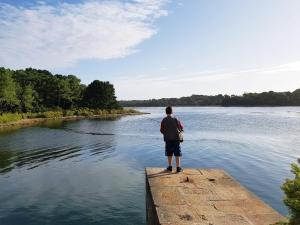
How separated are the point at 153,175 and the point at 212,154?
52.8 feet

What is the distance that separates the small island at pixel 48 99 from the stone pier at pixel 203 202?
58309mm

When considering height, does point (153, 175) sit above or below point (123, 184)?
above

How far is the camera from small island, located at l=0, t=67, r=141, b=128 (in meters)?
75.2

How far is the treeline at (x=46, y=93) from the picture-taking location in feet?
257

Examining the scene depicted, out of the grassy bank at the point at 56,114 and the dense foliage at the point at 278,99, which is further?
the dense foliage at the point at 278,99

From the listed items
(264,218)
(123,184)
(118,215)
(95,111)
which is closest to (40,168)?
(123,184)

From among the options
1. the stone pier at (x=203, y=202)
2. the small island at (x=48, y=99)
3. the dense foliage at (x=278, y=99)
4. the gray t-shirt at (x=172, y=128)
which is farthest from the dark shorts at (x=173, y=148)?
the dense foliage at (x=278, y=99)

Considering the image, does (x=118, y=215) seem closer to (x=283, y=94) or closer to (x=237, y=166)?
(x=237, y=166)

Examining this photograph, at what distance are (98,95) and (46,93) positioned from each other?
1912cm

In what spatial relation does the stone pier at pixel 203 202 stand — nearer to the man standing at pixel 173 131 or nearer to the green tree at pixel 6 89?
the man standing at pixel 173 131

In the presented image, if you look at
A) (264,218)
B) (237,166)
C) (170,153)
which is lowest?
(237,166)

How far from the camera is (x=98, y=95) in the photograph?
385 ft

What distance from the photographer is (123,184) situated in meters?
17.2

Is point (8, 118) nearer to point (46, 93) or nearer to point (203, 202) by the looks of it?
point (46, 93)
